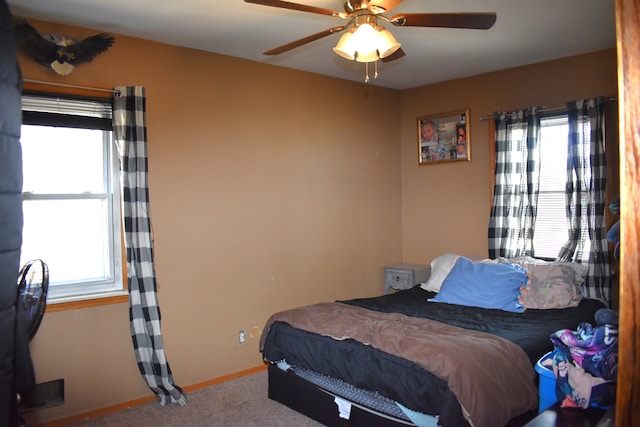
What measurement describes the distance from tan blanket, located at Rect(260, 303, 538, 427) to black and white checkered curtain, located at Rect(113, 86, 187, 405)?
106cm

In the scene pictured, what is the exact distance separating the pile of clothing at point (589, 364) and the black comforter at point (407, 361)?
47cm

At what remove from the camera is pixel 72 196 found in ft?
10.7

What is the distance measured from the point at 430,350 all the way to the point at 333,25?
6.82 ft

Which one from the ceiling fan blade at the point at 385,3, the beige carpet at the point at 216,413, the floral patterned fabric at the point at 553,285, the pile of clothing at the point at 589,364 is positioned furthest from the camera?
the floral patterned fabric at the point at 553,285

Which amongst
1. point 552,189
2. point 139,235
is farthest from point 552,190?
point 139,235

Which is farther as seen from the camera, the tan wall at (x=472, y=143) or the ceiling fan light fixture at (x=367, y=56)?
the tan wall at (x=472, y=143)

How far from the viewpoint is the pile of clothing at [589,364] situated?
185 centimetres

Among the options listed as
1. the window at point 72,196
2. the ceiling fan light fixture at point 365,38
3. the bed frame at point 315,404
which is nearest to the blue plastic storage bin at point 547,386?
the bed frame at point 315,404

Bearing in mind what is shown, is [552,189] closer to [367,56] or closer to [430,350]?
[430,350]

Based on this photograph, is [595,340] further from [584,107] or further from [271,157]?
[271,157]

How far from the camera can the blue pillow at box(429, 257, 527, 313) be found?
355 centimetres

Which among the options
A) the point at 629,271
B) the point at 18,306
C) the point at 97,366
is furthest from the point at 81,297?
the point at 629,271

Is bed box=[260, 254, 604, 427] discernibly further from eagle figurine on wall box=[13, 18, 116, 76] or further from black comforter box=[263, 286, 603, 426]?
eagle figurine on wall box=[13, 18, 116, 76]

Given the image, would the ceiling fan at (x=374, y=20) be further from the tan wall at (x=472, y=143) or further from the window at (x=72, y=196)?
the tan wall at (x=472, y=143)
